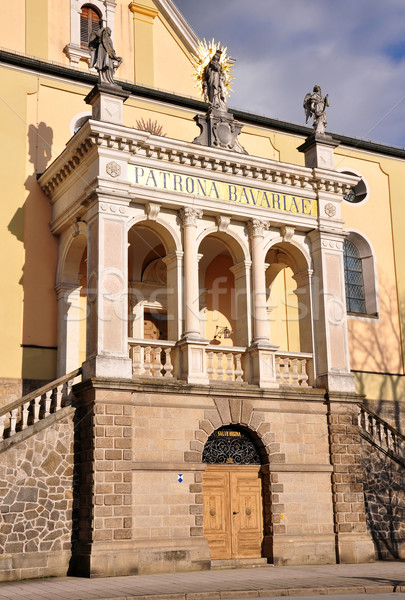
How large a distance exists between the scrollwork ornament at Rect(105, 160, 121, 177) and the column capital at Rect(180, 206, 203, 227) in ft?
6.44

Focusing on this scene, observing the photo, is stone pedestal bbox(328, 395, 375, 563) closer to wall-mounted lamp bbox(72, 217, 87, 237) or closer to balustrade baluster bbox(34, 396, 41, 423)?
balustrade baluster bbox(34, 396, 41, 423)

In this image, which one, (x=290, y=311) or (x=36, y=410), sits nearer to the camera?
(x=36, y=410)

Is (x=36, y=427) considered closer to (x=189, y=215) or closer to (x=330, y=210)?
(x=189, y=215)

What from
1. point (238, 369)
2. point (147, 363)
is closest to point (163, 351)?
point (147, 363)

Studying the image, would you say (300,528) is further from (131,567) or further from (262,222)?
(262,222)

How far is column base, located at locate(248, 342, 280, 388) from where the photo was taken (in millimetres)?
20062

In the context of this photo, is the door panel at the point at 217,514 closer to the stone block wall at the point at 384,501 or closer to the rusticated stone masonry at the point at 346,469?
the rusticated stone masonry at the point at 346,469

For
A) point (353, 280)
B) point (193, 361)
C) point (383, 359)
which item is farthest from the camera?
point (353, 280)

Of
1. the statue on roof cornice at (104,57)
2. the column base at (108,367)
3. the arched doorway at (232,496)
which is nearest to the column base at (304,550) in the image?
the arched doorway at (232,496)

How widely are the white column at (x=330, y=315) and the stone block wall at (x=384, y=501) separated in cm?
188

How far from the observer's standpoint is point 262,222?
2122 centimetres

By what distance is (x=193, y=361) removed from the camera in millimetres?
19250

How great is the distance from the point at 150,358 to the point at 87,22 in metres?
12.3

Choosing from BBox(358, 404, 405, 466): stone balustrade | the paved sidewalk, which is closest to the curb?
the paved sidewalk
